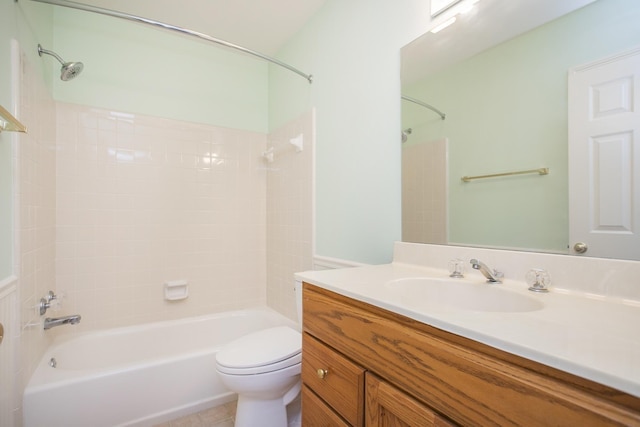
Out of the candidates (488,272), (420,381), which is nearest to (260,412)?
(420,381)

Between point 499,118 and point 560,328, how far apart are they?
2.53 feet

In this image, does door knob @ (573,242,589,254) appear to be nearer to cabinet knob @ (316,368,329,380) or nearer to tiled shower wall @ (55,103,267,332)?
cabinet knob @ (316,368,329,380)

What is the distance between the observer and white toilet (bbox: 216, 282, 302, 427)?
1283mm

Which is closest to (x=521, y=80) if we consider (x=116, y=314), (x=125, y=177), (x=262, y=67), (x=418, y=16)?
(x=418, y=16)

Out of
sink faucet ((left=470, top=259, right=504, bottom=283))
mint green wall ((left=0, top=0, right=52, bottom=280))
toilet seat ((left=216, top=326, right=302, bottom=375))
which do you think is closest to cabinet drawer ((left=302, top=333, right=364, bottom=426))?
toilet seat ((left=216, top=326, right=302, bottom=375))

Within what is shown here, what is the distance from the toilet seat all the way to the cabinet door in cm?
Result: 69

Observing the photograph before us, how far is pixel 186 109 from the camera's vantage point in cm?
219

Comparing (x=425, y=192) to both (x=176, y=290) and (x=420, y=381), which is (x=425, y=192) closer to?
(x=420, y=381)

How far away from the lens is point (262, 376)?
129 centimetres

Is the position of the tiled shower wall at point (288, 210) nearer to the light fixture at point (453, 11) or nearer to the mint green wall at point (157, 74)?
the mint green wall at point (157, 74)

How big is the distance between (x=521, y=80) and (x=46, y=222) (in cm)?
235

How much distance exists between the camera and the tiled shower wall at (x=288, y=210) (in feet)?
6.37

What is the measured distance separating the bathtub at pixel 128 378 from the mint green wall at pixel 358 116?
0.94 metres

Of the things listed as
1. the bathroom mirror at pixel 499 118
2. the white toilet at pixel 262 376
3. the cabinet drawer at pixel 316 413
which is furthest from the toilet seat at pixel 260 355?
the bathroom mirror at pixel 499 118
